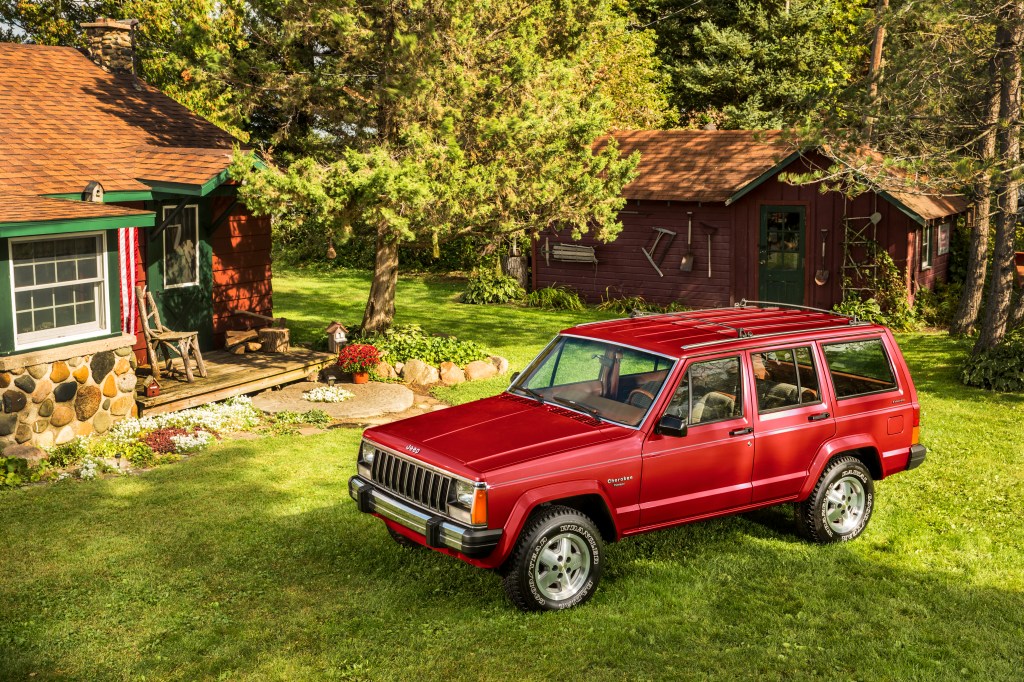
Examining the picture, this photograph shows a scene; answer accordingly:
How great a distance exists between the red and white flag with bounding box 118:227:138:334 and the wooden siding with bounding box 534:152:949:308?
1339 cm

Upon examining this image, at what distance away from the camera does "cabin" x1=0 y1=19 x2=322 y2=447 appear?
11.7 metres

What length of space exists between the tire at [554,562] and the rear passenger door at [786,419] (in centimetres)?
167

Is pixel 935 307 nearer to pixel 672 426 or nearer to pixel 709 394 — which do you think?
pixel 709 394

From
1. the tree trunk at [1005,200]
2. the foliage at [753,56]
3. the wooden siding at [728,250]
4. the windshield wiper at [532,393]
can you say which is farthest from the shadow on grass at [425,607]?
the foliage at [753,56]

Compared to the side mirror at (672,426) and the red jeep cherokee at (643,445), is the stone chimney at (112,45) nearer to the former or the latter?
the red jeep cherokee at (643,445)

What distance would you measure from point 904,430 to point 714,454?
227 cm

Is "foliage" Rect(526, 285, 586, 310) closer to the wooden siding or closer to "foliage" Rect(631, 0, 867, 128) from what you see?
the wooden siding

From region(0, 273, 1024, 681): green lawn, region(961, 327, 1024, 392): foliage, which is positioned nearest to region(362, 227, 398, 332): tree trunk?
region(0, 273, 1024, 681): green lawn

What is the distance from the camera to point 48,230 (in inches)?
451

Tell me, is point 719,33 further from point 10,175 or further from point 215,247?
point 10,175

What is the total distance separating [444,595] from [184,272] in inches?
402

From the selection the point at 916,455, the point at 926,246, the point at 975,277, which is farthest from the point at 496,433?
the point at 926,246

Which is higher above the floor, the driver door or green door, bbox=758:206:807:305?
green door, bbox=758:206:807:305

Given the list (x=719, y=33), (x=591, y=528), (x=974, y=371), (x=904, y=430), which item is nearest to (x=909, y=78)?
(x=974, y=371)
